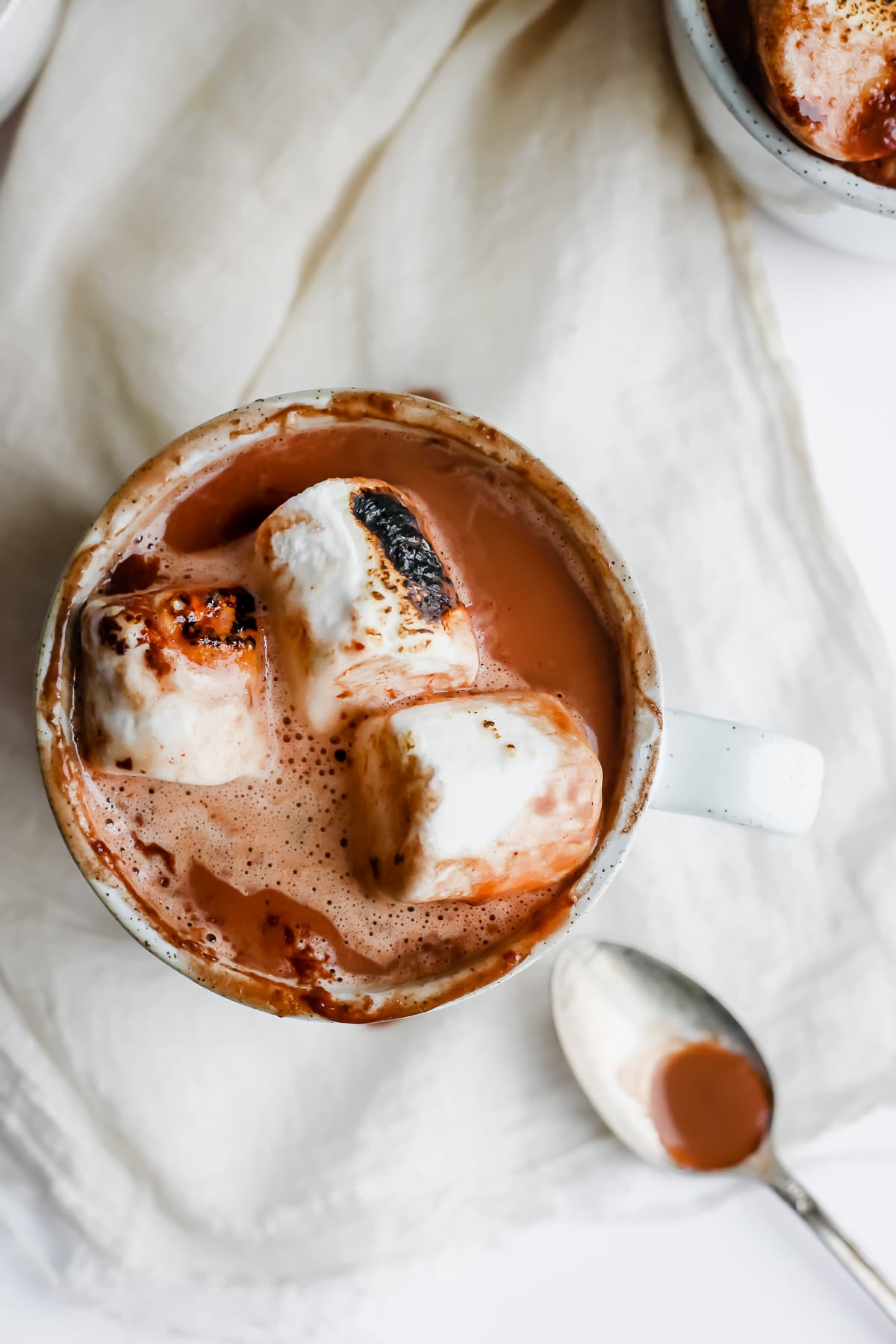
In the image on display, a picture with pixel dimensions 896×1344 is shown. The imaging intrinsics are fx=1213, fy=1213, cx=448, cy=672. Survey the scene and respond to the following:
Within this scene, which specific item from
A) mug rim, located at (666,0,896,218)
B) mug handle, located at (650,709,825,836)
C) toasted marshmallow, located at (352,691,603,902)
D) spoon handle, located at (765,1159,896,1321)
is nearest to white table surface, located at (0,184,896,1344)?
spoon handle, located at (765,1159,896,1321)

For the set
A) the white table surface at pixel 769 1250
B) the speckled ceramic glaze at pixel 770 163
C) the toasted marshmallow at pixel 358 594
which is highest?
the speckled ceramic glaze at pixel 770 163

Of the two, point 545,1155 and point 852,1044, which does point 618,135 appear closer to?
point 852,1044

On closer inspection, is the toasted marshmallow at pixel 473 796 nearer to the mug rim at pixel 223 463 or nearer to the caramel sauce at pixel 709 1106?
the mug rim at pixel 223 463

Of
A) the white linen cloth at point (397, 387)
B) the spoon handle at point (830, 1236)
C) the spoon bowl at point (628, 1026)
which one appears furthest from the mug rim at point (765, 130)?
the spoon handle at point (830, 1236)

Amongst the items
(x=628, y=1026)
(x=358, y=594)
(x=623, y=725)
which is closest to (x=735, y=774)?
(x=623, y=725)

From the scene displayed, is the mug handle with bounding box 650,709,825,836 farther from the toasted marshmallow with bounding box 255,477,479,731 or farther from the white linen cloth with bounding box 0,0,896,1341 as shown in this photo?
the white linen cloth with bounding box 0,0,896,1341

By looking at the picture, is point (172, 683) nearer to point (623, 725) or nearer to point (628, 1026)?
point (623, 725)
